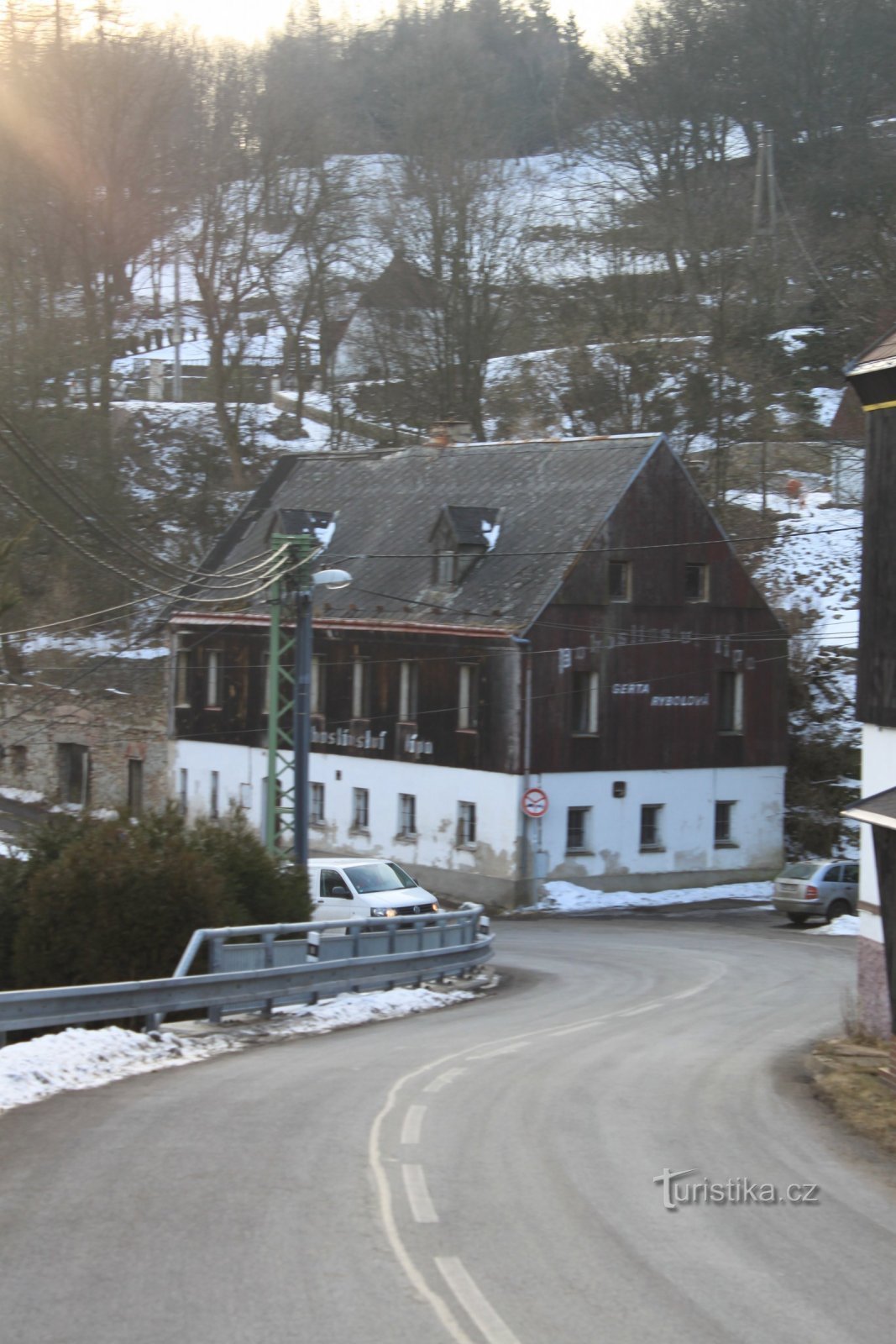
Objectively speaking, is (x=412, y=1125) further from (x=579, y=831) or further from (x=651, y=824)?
(x=651, y=824)

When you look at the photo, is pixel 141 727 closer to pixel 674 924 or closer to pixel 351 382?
pixel 674 924

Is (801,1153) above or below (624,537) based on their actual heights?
below

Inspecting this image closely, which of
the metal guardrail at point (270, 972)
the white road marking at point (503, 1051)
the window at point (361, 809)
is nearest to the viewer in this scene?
the metal guardrail at point (270, 972)

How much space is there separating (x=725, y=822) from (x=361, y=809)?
380 inches

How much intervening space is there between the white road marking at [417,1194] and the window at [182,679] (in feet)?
129

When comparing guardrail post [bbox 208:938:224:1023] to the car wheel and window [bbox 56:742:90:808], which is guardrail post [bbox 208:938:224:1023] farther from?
window [bbox 56:742:90:808]

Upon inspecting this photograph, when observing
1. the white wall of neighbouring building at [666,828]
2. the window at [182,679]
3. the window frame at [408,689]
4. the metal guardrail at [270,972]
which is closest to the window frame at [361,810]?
the window frame at [408,689]

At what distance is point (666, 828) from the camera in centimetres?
4069

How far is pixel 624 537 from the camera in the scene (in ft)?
132

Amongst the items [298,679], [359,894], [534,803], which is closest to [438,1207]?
[298,679]

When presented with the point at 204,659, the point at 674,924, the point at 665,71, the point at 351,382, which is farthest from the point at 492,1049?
the point at 665,71

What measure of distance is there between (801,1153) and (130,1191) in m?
4.73

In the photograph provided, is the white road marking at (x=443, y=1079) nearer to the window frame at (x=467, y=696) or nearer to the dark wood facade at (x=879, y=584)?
the dark wood facade at (x=879, y=584)

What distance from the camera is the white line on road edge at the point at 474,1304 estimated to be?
687cm
